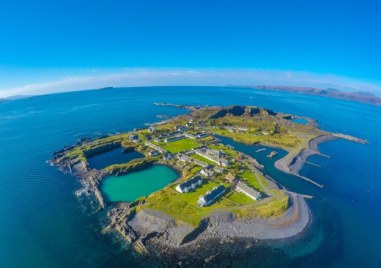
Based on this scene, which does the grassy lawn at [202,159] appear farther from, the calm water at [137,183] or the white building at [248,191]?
the white building at [248,191]

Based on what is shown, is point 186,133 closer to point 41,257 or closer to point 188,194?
point 188,194

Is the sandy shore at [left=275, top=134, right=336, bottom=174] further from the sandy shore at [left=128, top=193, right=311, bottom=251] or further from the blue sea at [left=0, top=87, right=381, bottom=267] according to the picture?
the sandy shore at [left=128, top=193, right=311, bottom=251]

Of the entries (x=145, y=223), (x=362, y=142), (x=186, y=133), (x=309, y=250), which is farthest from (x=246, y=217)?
(x=362, y=142)

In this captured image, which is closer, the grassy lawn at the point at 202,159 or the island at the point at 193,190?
the island at the point at 193,190

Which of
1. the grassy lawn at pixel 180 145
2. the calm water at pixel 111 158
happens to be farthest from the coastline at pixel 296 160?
the calm water at pixel 111 158

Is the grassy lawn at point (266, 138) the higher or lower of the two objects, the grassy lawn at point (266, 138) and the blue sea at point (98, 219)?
the higher
